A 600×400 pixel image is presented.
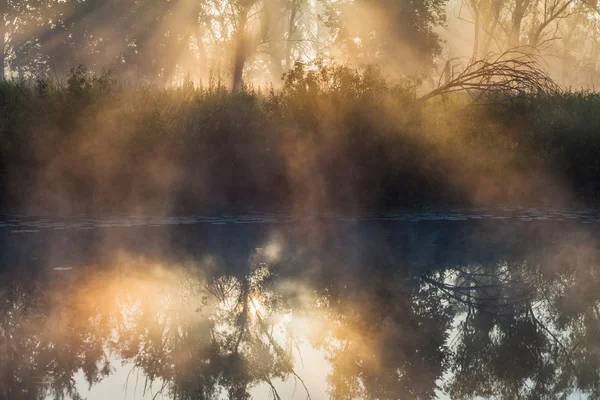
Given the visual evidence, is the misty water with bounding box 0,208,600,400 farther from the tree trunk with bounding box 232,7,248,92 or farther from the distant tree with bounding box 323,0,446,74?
the tree trunk with bounding box 232,7,248,92

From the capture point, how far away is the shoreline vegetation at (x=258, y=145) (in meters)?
20.5

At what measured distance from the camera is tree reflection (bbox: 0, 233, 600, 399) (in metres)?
6.41

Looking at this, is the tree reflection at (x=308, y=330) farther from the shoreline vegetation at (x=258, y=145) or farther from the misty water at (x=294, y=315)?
the shoreline vegetation at (x=258, y=145)

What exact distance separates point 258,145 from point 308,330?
46.9 feet

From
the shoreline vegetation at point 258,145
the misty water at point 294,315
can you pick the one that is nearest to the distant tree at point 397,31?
the shoreline vegetation at point 258,145

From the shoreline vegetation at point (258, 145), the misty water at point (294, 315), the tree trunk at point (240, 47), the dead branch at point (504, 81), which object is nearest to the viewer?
the misty water at point (294, 315)

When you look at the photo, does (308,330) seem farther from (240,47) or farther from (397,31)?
(240,47)

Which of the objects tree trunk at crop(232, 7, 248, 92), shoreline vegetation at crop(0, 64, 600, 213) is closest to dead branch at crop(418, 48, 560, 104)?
shoreline vegetation at crop(0, 64, 600, 213)

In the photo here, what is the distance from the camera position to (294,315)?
8930mm

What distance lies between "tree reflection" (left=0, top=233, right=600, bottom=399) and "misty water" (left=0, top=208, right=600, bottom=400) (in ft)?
0.08

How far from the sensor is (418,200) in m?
22.9

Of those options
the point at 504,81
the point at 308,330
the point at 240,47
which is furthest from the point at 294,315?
the point at 240,47

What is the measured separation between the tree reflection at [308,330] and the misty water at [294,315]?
0.02 meters

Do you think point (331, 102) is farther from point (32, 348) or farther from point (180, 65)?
point (180, 65)
